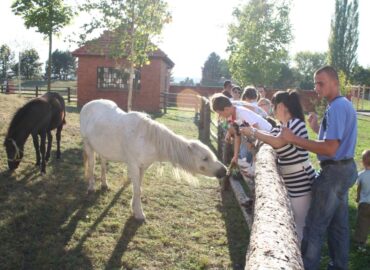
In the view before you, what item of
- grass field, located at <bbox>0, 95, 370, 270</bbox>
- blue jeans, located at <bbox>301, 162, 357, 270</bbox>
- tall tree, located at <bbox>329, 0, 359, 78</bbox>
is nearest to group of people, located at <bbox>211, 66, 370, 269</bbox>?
blue jeans, located at <bbox>301, 162, 357, 270</bbox>

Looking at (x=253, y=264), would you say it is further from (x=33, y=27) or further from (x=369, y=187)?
(x=33, y=27)

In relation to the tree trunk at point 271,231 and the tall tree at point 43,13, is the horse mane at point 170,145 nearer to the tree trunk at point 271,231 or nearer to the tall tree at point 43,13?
the tree trunk at point 271,231

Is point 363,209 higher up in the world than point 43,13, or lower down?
lower down

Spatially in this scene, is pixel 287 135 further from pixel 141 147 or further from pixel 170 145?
pixel 141 147

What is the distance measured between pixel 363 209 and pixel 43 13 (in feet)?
44.9

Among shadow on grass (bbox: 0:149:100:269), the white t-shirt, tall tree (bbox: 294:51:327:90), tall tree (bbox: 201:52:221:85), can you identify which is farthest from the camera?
tall tree (bbox: 294:51:327:90)

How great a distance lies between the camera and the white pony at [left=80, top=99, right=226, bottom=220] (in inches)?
210

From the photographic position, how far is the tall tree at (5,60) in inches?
1547

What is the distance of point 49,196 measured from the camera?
6047 millimetres

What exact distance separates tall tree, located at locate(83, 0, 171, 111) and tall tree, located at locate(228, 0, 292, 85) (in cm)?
1221

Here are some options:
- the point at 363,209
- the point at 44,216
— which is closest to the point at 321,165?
the point at 363,209

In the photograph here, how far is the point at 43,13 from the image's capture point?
48.0ft

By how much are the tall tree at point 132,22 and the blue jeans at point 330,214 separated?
42.1 feet

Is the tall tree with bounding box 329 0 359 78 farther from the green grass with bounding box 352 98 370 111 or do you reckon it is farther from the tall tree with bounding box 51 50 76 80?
the tall tree with bounding box 51 50 76 80
